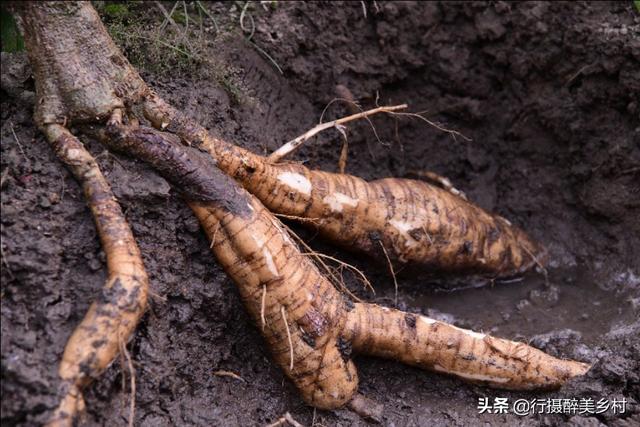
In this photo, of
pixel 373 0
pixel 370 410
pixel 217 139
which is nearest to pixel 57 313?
pixel 217 139

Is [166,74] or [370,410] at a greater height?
[166,74]

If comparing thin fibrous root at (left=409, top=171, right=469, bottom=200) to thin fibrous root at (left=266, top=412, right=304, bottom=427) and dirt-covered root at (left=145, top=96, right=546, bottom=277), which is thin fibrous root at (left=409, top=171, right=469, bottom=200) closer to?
dirt-covered root at (left=145, top=96, right=546, bottom=277)

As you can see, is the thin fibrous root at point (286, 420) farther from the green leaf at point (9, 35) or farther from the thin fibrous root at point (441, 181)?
the green leaf at point (9, 35)

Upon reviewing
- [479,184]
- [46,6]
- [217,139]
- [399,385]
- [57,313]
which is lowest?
[399,385]

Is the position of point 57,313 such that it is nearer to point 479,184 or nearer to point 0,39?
point 0,39

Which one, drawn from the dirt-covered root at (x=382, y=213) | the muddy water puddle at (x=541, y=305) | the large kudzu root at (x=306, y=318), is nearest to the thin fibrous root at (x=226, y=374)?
the large kudzu root at (x=306, y=318)

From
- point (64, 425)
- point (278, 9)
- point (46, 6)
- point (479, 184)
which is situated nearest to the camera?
point (64, 425)

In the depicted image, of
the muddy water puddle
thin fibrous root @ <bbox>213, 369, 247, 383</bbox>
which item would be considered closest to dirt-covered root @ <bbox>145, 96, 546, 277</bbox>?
the muddy water puddle
